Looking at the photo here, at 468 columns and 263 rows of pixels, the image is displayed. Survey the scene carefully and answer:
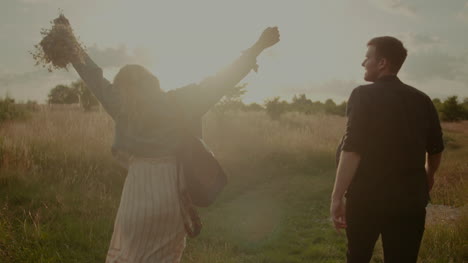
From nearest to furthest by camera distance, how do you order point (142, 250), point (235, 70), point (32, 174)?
point (142, 250), point (235, 70), point (32, 174)

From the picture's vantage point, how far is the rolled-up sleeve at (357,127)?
96.3 inches

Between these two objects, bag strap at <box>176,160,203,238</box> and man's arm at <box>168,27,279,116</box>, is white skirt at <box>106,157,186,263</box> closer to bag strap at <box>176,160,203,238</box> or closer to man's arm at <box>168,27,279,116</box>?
bag strap at <box>176,160,203,238</box>

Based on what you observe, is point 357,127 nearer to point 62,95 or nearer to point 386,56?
Result: point 386,56

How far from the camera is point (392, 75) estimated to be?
2.55 meters

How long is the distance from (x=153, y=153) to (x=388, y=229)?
1.50 m

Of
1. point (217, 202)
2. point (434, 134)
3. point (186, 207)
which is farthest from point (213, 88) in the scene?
point (217, 202)

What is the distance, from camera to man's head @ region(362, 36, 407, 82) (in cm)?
255

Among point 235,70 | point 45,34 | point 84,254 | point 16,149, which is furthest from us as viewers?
point 16,149

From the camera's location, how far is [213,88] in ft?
7.80

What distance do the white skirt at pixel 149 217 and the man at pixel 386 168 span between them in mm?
1024

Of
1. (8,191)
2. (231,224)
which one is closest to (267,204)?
(231,224)

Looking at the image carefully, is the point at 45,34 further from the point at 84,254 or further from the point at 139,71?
the point at 84,254

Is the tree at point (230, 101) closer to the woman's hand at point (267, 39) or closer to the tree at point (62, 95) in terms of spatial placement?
the woman's hand at point (267, 39)

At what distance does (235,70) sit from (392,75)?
3.29 ft
